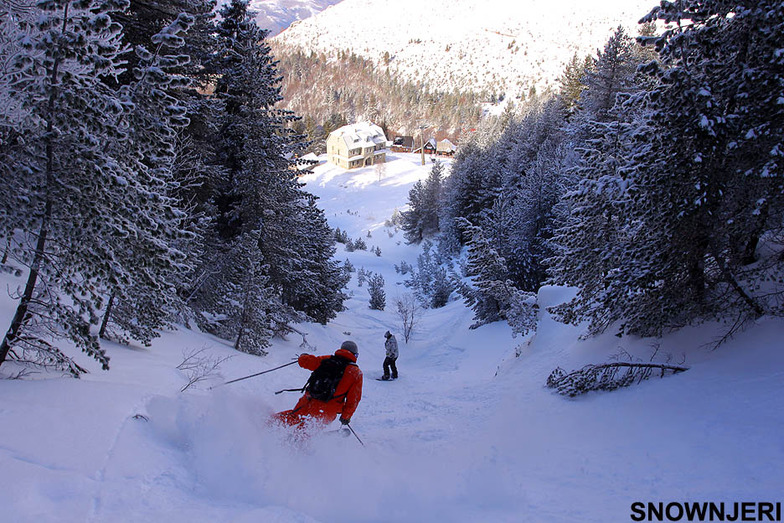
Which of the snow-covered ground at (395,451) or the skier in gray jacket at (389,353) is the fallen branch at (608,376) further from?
the skier in gray jacket at (389,353)

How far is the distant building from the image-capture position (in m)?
97.3

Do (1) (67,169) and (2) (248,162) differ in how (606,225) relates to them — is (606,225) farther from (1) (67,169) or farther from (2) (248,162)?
(2) (248,162)

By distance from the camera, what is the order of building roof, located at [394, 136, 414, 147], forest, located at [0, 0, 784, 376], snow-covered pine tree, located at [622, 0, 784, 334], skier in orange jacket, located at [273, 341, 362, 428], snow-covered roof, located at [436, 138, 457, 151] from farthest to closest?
1. building roof, located at [394, 136, 414, 147]
2. snow-covered roof, located at [436, 138, 457, 151]
3. skier in orange jacket, located at [273, 341, 362, 428]
4. snow-covered pine tree, located at [622, 0, 784, 334]
5. forest, located at [0, 0, 784, 376]

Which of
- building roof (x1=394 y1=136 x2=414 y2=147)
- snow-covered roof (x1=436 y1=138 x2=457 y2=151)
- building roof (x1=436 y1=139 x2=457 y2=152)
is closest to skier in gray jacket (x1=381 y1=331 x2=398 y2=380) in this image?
building roof (x1=436 y1=139 x2=457 y2=152)

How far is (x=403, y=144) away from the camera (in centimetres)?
12506

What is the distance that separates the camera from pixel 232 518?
3418 millimetres

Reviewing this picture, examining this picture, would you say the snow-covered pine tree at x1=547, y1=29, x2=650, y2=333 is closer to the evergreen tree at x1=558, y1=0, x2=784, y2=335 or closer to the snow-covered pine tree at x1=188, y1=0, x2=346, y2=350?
the evergreen tree at x1=558, y1=0, x2=784, y2=335

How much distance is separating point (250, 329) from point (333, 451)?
7666 millimetres

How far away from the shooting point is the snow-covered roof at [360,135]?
98250 mm

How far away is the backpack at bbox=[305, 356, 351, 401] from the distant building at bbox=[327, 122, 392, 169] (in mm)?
93996

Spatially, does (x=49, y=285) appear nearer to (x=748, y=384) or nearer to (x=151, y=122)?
(x=151, y=122)

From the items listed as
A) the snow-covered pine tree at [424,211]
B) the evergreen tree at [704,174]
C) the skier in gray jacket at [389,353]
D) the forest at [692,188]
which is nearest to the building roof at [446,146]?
the snow-covered pine tree at [424,211]

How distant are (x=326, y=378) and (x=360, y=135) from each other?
329 ft

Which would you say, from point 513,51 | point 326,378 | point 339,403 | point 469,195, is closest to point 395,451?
point 339,403
